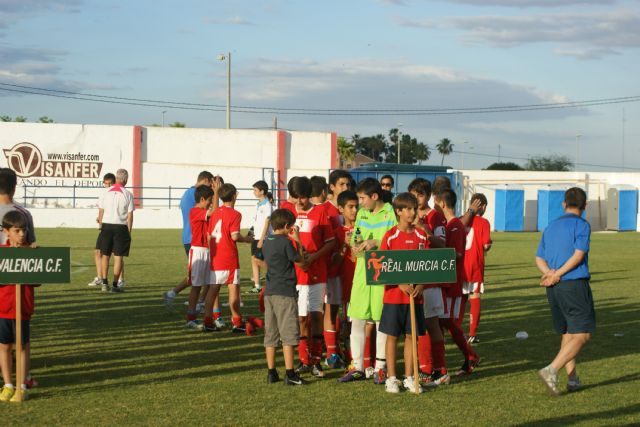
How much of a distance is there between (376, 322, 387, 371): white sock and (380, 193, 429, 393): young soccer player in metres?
0.14

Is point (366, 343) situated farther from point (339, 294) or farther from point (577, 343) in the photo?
point (577, 343)

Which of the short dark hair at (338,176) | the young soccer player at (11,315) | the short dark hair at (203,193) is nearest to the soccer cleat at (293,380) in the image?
the young soccer player at (11,315)

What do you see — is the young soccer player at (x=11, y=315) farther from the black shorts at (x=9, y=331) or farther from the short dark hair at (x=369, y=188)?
the short dark hair at (x=369, y=188)

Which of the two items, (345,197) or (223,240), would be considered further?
(223,240)

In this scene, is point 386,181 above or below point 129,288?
above

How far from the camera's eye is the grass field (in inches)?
282

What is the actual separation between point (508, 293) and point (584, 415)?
9580mm

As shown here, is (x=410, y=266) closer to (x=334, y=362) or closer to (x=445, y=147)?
(x=334, y=362)

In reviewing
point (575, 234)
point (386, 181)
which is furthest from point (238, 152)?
point (575, 234)

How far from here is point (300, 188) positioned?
8969 mm

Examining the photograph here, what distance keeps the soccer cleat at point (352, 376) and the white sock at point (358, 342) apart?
40 mm

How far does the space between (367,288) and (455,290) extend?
1.02 metres

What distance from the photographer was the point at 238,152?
55.6 m

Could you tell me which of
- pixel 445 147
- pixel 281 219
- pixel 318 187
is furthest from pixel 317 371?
pixel 445 147
